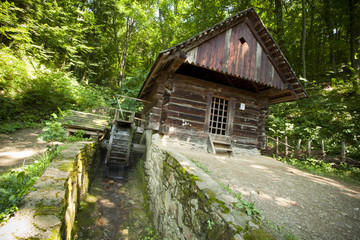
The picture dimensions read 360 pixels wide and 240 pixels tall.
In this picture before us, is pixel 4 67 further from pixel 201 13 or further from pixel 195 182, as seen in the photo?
pixel 201 13

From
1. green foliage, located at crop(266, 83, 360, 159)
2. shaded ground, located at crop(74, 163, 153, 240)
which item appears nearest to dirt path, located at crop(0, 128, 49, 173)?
shaded ground, located at crop(74, 163, 153, 240)

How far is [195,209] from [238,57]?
6.07m

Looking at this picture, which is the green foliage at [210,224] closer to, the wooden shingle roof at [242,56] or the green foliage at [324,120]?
the wooden shingle roof at [242,56]

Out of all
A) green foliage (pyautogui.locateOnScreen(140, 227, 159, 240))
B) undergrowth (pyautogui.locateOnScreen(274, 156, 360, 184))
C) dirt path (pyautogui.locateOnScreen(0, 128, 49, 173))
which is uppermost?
undergrowth (pyautogui.locateOnScreen(274, 156, 360, 184))

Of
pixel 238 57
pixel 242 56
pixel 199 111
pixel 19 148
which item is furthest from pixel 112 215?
pixel 242 56

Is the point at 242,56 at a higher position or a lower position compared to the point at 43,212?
higher

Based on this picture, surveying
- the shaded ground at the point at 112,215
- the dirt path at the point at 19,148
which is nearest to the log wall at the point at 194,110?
the shaded ground at the point at 112,215

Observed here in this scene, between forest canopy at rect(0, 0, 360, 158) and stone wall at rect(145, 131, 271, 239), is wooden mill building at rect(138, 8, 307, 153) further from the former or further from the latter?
forest canopy at rect(0, 0, 360, 158)

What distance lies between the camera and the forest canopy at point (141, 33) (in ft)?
28.6

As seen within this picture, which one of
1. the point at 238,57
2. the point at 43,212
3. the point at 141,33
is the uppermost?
the point at 141,33

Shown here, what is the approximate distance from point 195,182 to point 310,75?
19.0 meters

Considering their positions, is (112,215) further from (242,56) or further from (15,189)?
(242,56)

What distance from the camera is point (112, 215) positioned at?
15.2 ft

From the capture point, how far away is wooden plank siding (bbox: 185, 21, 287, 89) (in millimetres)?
5895
